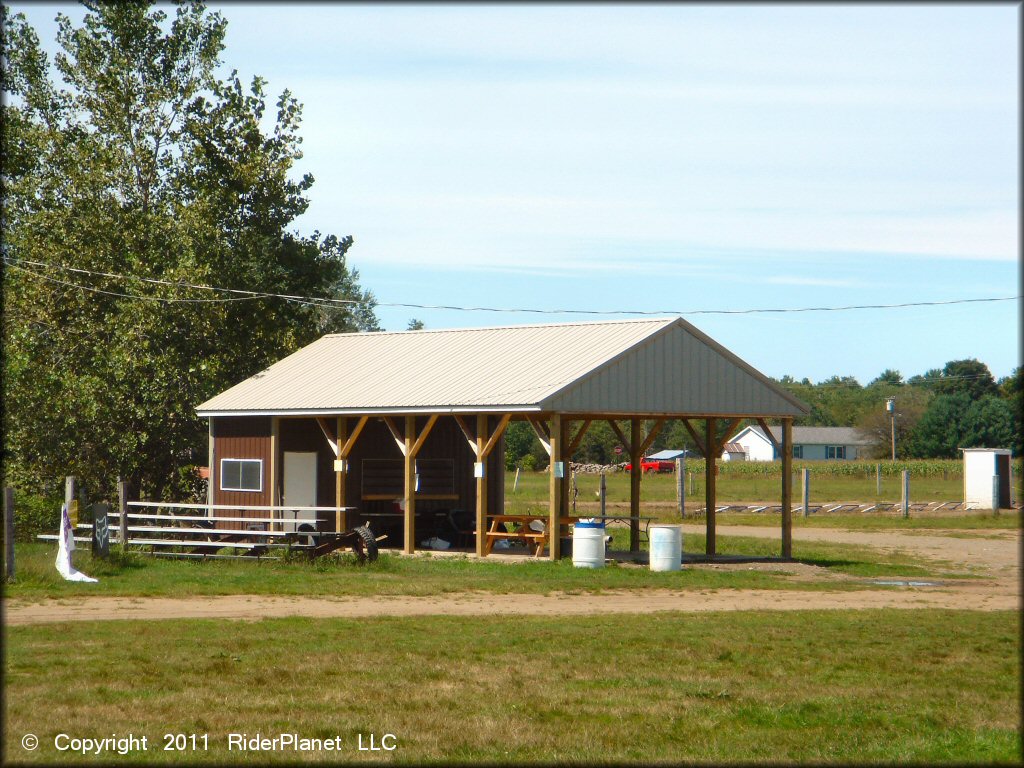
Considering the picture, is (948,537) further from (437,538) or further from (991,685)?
(991,685)

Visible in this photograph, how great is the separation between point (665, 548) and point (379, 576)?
5.52 m

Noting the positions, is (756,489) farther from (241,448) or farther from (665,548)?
(665,548)

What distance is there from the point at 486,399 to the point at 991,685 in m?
14.4

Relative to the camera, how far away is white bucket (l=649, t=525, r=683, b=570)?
937 inches

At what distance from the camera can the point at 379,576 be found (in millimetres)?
22156

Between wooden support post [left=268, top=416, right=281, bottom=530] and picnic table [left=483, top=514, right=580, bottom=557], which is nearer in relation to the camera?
picnic table [left=483, top=514, right=580, bottom=557]

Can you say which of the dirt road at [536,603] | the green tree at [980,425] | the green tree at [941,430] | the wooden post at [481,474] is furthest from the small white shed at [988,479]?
the green tree at [941,430]

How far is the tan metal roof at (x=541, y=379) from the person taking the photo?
25.3 meters

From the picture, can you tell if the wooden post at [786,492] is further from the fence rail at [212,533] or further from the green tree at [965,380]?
the green tree at [965,380]

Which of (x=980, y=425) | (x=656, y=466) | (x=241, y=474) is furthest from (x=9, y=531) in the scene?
(x=980, y=425)

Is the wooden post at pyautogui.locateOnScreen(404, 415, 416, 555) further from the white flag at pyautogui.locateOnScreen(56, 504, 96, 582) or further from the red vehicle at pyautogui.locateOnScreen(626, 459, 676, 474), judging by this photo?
the red vehicle at pyautogui.locateOnScreen(626, 459, 676, 474)

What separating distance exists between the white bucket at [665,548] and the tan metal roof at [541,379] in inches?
110

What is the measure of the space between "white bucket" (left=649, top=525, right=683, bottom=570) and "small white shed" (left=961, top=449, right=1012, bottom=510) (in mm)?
25776

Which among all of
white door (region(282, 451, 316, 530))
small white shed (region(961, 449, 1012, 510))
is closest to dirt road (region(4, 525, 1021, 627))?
white door (region(282, 451, 316, 530))
